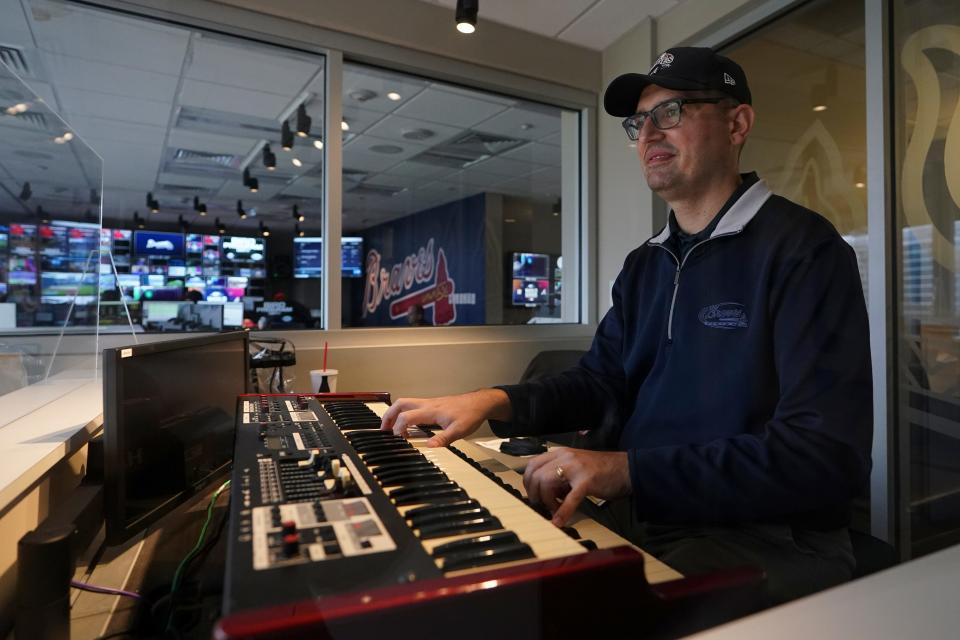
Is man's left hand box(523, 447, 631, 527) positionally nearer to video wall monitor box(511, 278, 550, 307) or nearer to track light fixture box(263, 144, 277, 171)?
video wall monitor box(511, 278, 550, 307)

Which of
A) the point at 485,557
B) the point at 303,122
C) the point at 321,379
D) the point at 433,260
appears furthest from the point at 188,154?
the point at 485,557

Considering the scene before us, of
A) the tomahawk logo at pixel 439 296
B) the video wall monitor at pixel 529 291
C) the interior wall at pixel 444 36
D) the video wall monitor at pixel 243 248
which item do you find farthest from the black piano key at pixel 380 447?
the video wall monitor at pixel 243 248

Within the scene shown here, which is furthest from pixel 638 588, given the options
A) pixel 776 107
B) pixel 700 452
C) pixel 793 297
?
pixel 776 107

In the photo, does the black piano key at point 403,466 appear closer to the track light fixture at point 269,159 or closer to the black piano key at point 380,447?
the black piano key at point 380,447

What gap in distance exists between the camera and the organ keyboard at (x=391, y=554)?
0.34 metres

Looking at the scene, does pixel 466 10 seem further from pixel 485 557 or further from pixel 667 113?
pixel 485 557

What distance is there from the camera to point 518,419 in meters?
1.23

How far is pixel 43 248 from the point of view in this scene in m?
1.21

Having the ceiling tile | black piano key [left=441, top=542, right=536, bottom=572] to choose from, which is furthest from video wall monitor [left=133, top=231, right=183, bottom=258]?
black piano key [left=441, top=542, right=536, bottom=572]

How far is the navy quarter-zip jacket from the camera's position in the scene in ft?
2.68

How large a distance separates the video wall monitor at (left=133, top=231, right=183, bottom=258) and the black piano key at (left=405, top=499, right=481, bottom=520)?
17.4 ft

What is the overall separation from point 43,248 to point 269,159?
4054mm

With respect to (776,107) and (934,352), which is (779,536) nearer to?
(934,352)

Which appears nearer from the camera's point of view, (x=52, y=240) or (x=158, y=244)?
(x=52, y=240)
